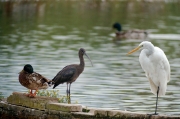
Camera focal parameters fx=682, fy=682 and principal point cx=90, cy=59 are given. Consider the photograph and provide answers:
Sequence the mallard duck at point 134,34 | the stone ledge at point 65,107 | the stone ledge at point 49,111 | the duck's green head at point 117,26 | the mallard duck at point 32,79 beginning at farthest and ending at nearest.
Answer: the duck's green head at point 117,26, the mallard duck at point 134,34, the mallard duck at point 32,79, the stone ledge at point 65,107, the stone ledge at point 49,111

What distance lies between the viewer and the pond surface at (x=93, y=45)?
2203 centimetres

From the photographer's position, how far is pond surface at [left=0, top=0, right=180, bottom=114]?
72.3ft

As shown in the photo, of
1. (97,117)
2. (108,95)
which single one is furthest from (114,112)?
(108,95)

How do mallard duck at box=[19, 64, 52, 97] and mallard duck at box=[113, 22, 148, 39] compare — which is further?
mallard duck at box=[113, 22, 148, 39]

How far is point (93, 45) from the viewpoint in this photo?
37.5 m

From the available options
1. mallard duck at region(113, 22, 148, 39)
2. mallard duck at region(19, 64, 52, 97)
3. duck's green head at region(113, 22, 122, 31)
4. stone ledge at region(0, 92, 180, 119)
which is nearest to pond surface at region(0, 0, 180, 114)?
mallard duck at region(113, 22, 148, 39)

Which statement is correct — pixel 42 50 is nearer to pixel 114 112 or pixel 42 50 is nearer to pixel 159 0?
pixel 114 112

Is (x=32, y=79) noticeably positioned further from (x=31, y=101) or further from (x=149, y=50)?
(x=149, y=50)

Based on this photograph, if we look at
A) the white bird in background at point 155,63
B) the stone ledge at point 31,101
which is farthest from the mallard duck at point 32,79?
the white bird in background at point 155,63

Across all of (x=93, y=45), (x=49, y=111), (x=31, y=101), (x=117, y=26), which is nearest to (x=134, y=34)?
(x=117, y=26)

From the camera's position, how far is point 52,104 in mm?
16031

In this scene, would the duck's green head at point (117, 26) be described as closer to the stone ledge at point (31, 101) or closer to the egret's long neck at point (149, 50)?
the egret's long neck at point (149, 50)

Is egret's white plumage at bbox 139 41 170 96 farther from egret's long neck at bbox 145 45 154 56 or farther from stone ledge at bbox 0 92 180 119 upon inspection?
stone ledge at bbox 0 92 180 119

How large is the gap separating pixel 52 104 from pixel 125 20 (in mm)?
39686
